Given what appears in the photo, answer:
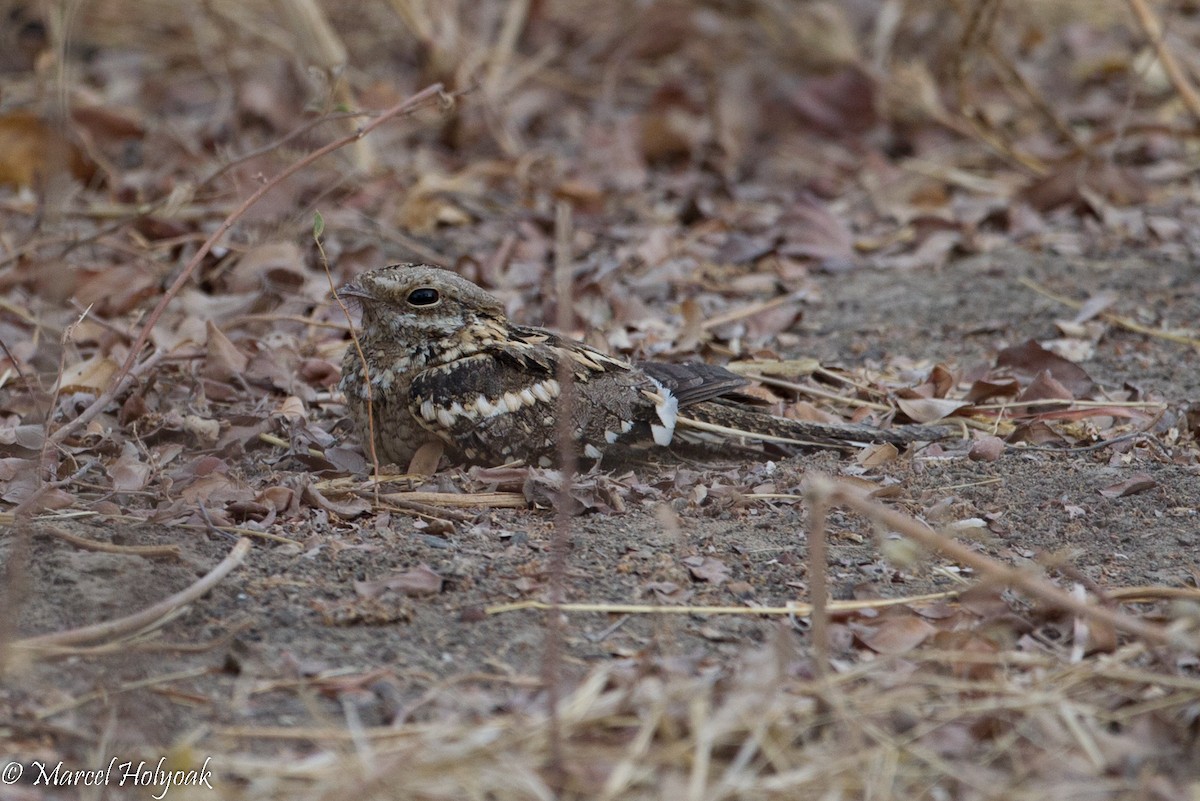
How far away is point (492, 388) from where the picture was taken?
3.53 metres

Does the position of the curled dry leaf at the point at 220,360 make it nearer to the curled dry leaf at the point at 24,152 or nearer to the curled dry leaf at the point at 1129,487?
the curled dry leaf at the point at 24,152

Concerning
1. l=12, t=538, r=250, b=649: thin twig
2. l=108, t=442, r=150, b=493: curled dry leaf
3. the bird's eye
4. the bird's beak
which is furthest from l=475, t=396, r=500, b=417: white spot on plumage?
l=12, t=538, r=250, b=649: thin twig

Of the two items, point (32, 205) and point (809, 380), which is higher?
point (809, 380)

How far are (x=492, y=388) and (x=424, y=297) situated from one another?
357 millimetres

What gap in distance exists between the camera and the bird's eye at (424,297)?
12.0ft

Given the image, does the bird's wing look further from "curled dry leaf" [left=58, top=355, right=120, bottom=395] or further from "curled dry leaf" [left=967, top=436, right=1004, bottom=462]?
"curled dry leaf" [left=58, top=355, right=120, bottom=395]

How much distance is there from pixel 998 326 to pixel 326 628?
3.06 m

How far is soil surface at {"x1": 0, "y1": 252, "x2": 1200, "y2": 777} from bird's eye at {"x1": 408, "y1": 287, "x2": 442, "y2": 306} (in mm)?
664

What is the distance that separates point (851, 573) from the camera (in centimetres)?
301

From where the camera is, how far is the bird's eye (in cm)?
366

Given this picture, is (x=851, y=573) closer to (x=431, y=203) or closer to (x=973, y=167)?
(x=431, y=203)

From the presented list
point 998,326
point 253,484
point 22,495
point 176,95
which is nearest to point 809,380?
point 998,326

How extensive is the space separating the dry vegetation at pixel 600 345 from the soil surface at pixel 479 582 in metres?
0.01

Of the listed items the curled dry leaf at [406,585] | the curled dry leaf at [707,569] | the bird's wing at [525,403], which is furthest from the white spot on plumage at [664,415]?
the curled dry leaf at [406,585]
